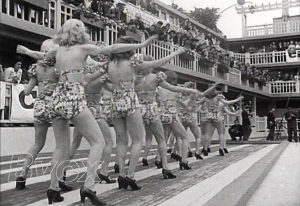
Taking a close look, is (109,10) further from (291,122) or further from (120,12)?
(291,122)

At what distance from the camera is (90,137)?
9.91ft

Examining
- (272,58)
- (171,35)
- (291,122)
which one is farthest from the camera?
(291,122)

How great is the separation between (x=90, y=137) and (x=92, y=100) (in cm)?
106

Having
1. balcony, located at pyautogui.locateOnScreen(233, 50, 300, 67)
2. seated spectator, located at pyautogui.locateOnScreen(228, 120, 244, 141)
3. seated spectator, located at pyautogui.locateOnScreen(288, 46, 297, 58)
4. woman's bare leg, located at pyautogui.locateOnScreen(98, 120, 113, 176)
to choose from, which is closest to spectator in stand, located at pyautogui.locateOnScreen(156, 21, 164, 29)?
woman's bare leg, located at pyautogui.locateOnScreen(98, 120, 113, 176)

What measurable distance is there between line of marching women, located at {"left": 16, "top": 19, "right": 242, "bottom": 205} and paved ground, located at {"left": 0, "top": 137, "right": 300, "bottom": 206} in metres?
0.19

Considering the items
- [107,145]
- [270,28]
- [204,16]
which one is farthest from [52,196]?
[270,28]

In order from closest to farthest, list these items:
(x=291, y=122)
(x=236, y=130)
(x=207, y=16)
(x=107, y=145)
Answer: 1. (x=207, y=16)
2. (x=107, y=145)
3. (x=236, y=130)
4. (x=291, y=122)

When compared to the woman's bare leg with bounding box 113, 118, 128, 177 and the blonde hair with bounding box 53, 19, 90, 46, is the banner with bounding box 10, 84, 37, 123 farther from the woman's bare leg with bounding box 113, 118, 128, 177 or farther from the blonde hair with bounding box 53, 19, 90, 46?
the blonde hair with bounding box 53, 19, 90, 46

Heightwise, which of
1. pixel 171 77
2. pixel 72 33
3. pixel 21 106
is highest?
pixel 72 33

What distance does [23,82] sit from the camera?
4711mm

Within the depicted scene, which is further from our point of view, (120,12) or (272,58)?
(272,58)

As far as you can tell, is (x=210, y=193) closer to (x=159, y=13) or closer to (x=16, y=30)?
(x=159, y=13)

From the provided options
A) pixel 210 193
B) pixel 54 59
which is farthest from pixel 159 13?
pixel 210 193

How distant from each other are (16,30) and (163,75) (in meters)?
1.93
